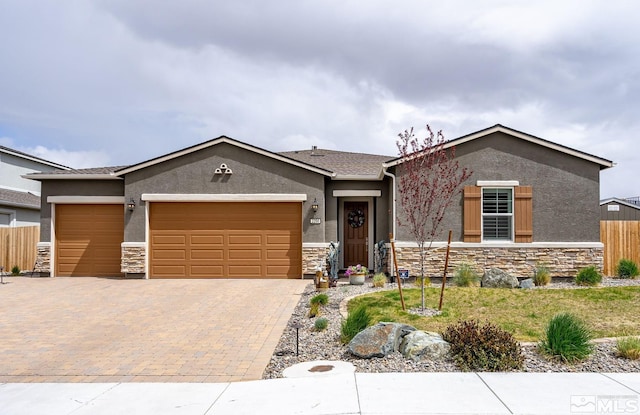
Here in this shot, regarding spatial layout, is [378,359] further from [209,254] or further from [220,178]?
[220,178]

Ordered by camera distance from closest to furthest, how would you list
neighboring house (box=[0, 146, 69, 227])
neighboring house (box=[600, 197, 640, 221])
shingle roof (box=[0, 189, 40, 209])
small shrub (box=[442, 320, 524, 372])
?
small shrub (box=[442, 320, 524, 372])
shingle roof (box=[0, 189, 40, 209])
neighboring house (box=[0, 146, 69, 227])
neighboring house (box=[600, 197, 640, 221])

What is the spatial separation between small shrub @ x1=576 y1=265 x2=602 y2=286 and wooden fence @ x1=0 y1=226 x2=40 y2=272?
59.9 feet

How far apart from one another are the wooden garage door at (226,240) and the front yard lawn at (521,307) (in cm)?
483

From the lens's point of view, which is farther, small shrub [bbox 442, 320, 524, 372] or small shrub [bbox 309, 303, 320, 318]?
small shrub [bbox 309, 303, 320, 318]

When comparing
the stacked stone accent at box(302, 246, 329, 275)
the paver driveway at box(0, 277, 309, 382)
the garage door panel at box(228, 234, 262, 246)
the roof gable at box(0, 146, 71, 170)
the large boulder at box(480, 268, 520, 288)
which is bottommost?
the paver driveway at box(0, 277, 309, 382)

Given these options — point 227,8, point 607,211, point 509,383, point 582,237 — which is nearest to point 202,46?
point 227,8

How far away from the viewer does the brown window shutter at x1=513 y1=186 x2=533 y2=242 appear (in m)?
14.4

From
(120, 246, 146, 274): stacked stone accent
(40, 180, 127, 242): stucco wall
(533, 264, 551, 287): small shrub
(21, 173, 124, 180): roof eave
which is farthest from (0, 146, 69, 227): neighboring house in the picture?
(533, 264, 551, 287): small shrub

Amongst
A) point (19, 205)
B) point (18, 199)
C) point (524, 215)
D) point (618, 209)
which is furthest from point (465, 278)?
point (618, 209)

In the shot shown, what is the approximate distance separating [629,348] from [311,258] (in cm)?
999

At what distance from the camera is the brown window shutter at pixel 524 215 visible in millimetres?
14359

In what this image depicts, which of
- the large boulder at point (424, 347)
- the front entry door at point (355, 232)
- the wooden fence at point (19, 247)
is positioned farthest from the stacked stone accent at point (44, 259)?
the large boulder at point (424, 347)

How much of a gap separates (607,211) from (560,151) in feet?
58.0

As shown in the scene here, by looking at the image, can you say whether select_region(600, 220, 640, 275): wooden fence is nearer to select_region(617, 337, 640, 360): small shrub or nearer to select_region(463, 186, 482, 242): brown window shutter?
select_region(463, 186, 482, 242): brown window shutter
